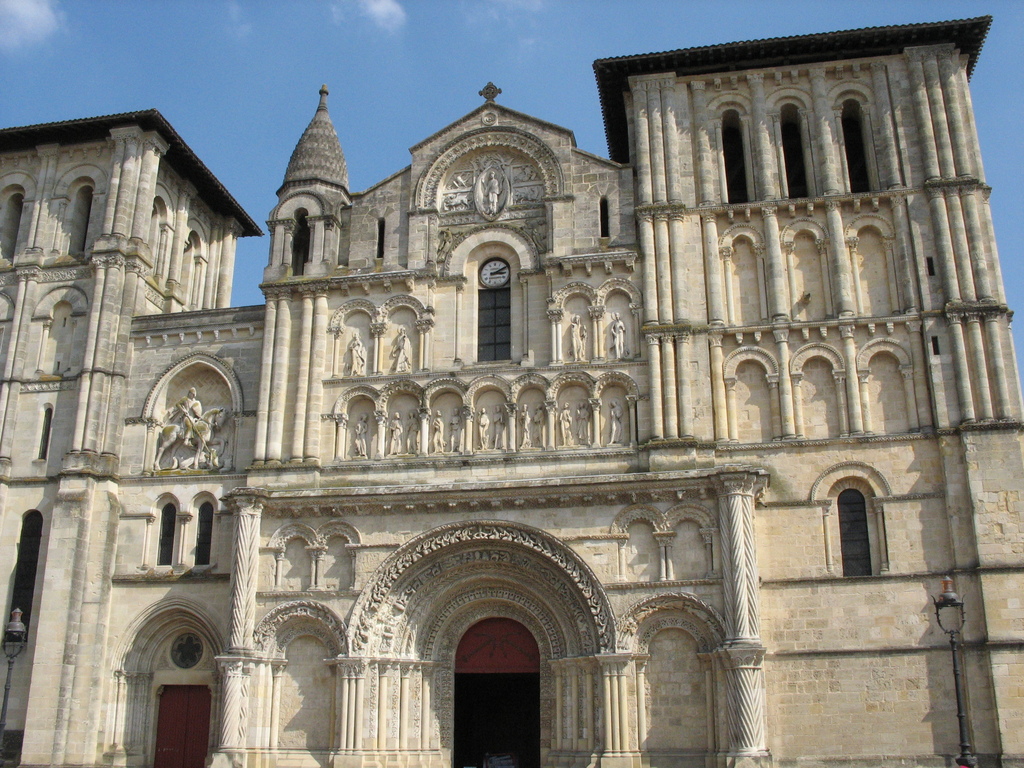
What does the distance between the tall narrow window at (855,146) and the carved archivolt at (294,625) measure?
51.0 feet

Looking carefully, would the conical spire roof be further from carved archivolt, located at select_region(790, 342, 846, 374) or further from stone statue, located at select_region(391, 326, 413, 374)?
carved archivolt, located at select_region(790, 342, 846, 374)

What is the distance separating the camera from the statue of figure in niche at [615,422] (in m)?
22.0

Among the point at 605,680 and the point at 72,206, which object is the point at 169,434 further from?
the point at 605,680

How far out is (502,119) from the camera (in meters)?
25.3

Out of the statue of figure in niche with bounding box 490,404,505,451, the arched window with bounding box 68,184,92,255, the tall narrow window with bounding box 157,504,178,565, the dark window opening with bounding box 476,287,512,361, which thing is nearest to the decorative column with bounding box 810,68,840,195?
the dark window opening with bounding box 476,287,512,361

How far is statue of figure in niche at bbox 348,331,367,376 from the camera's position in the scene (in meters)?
23.9

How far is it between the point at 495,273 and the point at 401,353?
9.79ft

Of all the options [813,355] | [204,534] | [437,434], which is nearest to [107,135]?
[204,534]

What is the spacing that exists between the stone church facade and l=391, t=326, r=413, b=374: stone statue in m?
0.08

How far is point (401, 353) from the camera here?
2381cm

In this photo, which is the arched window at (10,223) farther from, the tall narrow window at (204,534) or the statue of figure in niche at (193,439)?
the tall narrow window at (204,534)

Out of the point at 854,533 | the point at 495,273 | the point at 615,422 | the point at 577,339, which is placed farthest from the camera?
the point at 495,273

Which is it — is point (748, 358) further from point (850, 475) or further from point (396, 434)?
point (396, 434)

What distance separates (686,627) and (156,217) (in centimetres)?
1845
